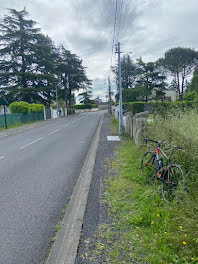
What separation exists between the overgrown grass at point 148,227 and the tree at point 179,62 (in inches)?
1741

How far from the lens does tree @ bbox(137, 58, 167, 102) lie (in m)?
43.0

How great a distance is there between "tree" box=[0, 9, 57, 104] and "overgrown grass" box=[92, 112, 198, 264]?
3624cm

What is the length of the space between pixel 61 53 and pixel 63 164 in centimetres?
5638

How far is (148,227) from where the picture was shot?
2.84 meters

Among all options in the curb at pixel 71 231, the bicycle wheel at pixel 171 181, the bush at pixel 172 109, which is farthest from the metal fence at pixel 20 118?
the bicycle wheel at pixel 171 181

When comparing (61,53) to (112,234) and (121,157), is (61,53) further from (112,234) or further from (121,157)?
(112,234)

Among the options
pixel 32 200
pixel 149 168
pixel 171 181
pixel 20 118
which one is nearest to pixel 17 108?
pixel 20 118

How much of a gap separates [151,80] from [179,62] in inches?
281

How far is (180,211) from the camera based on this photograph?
2.98m

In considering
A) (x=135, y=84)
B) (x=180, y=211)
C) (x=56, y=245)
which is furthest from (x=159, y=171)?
(x=135, y=84)

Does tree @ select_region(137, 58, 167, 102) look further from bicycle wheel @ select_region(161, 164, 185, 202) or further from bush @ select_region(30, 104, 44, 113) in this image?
bicycle wheel @ select_region(161, 164, 185, 202)

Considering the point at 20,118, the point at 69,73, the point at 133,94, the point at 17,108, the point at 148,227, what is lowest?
the point at 148,227

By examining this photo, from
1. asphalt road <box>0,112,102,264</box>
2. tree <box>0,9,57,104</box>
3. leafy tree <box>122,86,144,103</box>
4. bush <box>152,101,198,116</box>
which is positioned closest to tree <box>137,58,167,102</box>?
leafy tree <box>122,86,144,103</box>

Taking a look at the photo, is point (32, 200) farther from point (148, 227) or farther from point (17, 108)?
point (17, 108)
